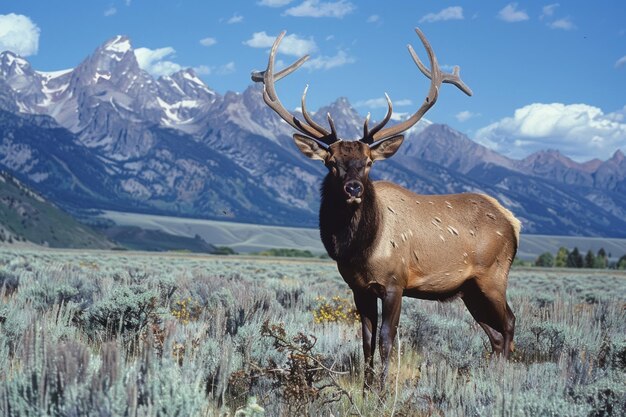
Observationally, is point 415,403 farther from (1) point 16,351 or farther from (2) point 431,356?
(1) point 16,351

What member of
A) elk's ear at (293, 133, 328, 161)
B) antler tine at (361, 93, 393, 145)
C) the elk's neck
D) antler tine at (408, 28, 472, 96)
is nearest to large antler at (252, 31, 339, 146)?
elk's ear at (293, 133, 328, 161)

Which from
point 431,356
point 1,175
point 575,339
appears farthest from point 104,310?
point 1,175

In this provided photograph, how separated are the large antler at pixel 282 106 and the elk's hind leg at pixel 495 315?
2279 mm

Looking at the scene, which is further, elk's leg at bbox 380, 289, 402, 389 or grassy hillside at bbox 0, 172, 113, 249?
grassy hillside at bbox 0, 172, 113, 249

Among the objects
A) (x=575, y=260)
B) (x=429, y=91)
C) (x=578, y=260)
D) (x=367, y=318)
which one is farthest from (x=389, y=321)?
(x=575, y=260)

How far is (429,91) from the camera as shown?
819 cm

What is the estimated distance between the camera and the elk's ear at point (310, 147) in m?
6.63

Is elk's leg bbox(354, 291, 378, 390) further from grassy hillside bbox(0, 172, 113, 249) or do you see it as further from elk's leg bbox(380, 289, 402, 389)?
grassy hillside bbox(0, 172, 113, 249)

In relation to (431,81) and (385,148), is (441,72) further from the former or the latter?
(385,148)

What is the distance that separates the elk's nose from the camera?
594 cm

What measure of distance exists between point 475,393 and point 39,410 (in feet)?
9.69

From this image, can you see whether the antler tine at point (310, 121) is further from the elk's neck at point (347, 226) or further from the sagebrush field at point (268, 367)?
the sagebrush field at point (268, 367)

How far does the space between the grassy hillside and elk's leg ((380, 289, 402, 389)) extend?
160 m

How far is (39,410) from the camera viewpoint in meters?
3.18
